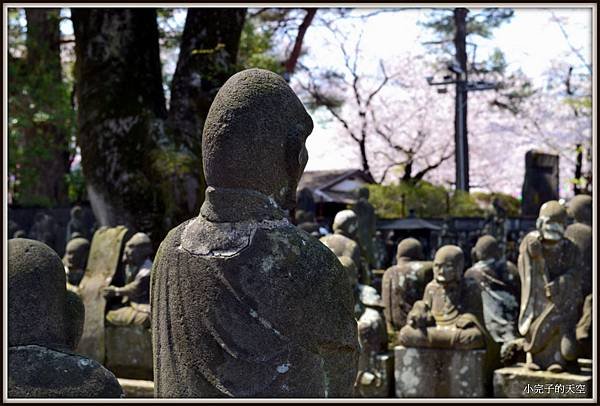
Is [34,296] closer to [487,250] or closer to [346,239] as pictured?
[346,239]

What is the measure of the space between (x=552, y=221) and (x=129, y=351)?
3.94m

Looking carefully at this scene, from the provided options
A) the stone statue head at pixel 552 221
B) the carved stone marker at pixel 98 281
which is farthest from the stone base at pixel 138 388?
the stone statue head at pixel 552 221

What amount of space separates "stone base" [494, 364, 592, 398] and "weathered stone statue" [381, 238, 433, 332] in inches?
51.5

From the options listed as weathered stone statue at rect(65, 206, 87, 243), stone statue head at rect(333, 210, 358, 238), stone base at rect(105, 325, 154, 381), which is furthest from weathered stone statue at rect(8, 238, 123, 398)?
weathered stone statue at rect(65, 206, 87, 243)

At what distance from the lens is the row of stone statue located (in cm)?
298

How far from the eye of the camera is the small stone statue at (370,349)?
26.2 feet

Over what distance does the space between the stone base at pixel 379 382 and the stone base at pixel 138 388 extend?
179cm

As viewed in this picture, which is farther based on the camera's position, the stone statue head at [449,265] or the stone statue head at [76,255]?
the stone statue head at [76,255]

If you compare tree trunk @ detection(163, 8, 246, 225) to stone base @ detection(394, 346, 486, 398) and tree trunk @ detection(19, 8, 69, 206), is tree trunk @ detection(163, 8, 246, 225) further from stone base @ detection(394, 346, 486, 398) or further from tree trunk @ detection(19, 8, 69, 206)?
tree trunk @ detection(19, 8, 69, 206)

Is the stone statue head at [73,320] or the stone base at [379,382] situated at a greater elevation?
→ the stone statue head at [73,320]

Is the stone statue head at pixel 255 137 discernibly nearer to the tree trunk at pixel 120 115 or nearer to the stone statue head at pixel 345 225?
the stone statue head at pixel 345 225

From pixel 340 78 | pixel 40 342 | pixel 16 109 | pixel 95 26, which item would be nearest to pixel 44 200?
pixel 16 109

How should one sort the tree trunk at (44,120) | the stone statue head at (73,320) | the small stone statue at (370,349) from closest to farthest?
the stone statue head at (73,320) < the small stone statue at (370,349) < the tree trunk at (44,120)

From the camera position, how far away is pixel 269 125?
3.08 meters
